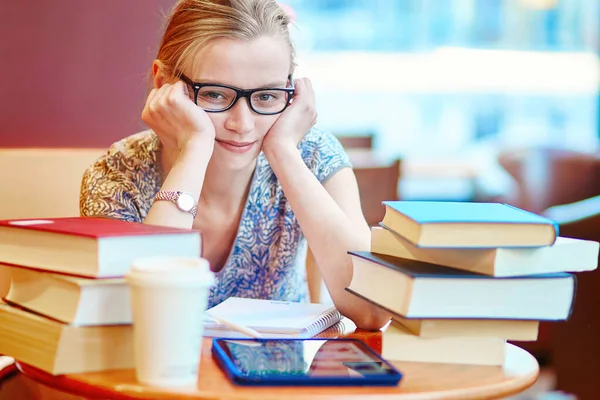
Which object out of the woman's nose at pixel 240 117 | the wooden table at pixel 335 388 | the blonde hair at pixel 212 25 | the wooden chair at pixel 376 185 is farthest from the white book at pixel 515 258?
the wooden chair at pixel 376 185

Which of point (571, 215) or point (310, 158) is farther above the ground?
point (310, 158)

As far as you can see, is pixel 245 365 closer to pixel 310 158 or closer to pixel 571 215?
pixel 310 158

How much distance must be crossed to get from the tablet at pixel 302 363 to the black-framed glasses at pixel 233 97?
1.91ft

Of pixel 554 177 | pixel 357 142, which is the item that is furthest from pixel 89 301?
pixel 554 177

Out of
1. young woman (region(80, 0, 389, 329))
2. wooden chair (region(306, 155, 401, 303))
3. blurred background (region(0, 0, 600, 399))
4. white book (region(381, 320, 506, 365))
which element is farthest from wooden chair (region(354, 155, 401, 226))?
blurred background (region(0, 0, 600, 399))

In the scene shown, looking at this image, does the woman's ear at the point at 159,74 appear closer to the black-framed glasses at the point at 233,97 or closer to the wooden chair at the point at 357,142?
the black-framed glasses at the point at 233,97

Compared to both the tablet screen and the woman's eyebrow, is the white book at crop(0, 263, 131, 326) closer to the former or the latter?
the tablet screen

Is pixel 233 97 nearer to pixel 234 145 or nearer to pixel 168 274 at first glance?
pixel 234 145

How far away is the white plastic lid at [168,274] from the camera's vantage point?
2.93 ft

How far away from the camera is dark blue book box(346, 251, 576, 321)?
3.44 ft

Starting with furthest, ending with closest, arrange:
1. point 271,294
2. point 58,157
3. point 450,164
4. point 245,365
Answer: point 450,164 < point 58,157 < point 271,294 < point 245,365

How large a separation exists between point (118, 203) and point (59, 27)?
751 millimetres

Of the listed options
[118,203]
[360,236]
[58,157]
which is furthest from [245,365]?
[58,157]

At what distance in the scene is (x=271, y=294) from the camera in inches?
72.7
